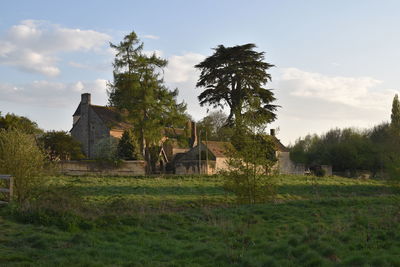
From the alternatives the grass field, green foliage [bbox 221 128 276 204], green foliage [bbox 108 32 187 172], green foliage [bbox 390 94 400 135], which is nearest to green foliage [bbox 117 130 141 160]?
green foliage [bbox 108 32 187 172]

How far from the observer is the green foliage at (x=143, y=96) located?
44594 millimetres

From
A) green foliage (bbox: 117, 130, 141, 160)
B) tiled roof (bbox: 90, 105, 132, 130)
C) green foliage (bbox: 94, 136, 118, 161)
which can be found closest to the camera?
green foliage (bbox: 117, 130, 141, 160)

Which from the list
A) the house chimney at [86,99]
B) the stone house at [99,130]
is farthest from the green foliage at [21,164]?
the house chimney at [86,99]

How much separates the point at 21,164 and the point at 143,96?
1152 inches

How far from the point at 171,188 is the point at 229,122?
15.9 m

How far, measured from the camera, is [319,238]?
1044 cm

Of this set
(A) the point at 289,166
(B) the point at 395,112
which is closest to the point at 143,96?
(A) the point at 289,166

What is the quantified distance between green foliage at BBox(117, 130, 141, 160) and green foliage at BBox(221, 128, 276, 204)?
91.9 ft

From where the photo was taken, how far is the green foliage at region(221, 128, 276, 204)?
60.2 feet

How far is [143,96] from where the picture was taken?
44781mm

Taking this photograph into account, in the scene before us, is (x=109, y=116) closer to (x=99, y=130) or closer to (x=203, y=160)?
(x=99, y=130)

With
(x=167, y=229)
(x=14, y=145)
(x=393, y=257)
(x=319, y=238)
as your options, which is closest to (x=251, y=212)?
(x=167, y=229)

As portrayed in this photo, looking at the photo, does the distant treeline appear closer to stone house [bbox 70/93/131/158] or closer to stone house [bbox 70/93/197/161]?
stone house [bbox 70/93/197/161]

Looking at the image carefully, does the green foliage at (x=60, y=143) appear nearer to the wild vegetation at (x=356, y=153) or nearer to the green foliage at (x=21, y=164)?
the green foliage at (x=21, y=164)
